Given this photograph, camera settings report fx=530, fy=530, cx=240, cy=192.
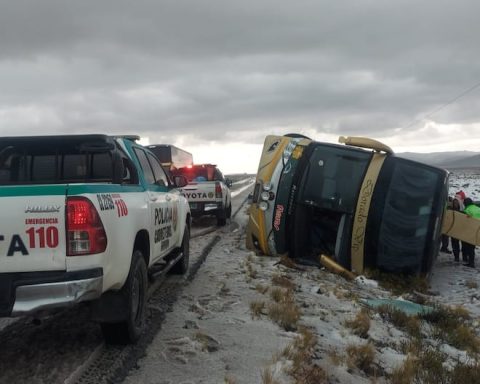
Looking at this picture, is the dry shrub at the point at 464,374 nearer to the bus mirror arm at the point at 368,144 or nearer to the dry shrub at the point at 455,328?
the dry shrub at the point at 455,328

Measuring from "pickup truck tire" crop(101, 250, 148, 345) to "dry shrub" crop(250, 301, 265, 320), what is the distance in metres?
1.47

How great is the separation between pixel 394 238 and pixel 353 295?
7.48ft

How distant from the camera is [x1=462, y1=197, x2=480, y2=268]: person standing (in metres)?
12.8

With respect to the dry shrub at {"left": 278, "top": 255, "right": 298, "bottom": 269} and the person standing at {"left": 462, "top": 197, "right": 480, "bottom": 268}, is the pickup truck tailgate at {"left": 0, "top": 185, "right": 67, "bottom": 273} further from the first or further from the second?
the person standing at {"left": 462, "top": 197, "right": 480, "bottom": 268}

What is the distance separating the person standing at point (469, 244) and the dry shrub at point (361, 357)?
8485 mm

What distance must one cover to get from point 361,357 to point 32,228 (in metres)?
3.26

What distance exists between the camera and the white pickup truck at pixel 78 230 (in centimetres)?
392

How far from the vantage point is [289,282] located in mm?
8359

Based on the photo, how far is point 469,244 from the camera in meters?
→ 13.3

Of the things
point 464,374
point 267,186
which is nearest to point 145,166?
point 464,374

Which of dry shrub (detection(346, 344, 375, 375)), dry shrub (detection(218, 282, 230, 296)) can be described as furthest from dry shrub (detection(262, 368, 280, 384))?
dry shrub (detection(218, 282, 230, 296))

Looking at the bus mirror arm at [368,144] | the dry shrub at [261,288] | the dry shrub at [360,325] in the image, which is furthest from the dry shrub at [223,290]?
the bus mirror arm at [368,144]

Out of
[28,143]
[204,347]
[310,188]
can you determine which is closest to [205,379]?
[204,347]

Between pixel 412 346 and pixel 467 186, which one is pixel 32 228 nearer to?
pixel 412 346
